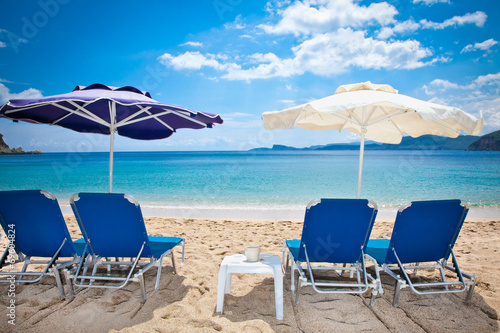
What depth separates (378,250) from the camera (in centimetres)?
300

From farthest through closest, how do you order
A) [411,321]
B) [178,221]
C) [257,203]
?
[257,203]
[178,221]
[411,321]

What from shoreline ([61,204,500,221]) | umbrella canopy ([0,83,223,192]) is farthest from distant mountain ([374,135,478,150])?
umbrella canopy ([0,83,223,192])

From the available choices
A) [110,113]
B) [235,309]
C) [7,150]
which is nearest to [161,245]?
[235,309]

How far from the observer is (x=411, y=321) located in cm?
221

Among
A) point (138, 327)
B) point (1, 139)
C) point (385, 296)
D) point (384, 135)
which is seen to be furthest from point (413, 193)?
point (1, 139)

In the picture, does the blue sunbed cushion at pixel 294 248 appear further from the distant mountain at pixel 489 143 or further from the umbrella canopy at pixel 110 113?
the distant mountain at pixel 489 143

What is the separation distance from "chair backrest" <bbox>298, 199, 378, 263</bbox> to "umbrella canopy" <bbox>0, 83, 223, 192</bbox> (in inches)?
62.8

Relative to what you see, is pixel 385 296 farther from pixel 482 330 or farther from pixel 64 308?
pixel 64 308

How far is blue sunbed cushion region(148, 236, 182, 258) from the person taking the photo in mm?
2770

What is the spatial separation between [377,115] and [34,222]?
4.16 m

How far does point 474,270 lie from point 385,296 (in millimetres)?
1487

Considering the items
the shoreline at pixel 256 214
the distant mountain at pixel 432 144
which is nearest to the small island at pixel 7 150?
the shoreline at pixel 256 214

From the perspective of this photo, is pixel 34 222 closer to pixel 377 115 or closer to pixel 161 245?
pixel 161 245

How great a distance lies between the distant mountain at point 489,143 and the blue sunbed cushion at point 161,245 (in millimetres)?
110451
